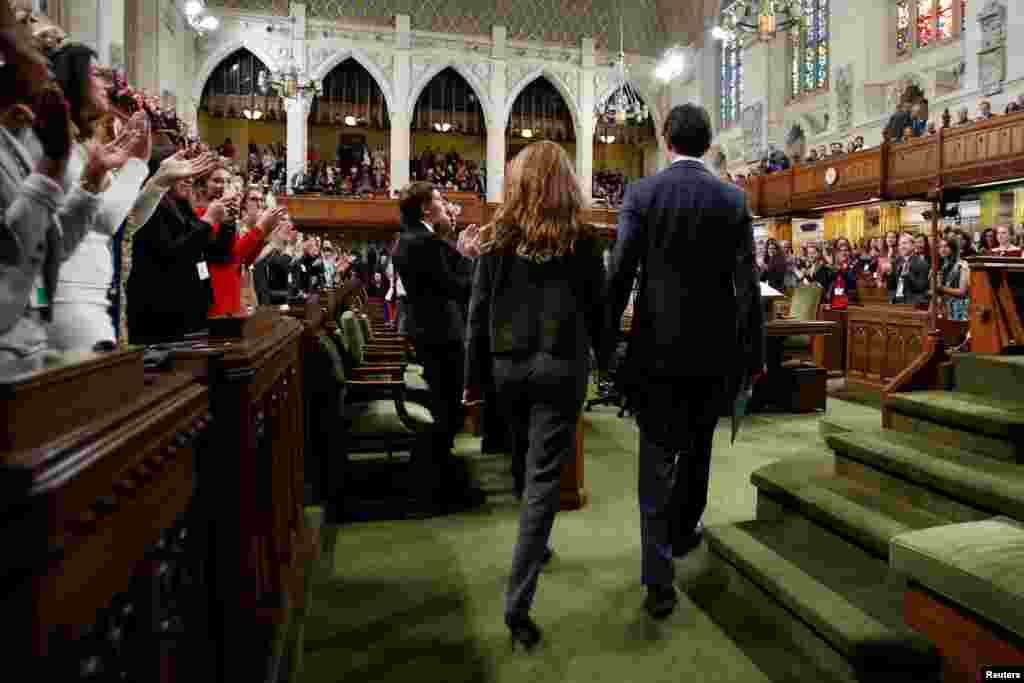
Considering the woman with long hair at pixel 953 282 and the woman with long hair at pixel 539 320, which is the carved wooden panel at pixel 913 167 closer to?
the woman with long hair at pixel 953 282

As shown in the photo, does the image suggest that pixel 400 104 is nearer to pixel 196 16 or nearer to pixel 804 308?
pixel 196 16

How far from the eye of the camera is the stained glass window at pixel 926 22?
A: 41.9ft

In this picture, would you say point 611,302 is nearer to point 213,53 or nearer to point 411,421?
point 411,421

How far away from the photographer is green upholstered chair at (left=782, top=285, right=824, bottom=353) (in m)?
6.35

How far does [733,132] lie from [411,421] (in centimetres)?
1691

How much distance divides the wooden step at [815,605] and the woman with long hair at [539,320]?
0.75 m

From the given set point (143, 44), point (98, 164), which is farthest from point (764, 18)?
point (98, 164)

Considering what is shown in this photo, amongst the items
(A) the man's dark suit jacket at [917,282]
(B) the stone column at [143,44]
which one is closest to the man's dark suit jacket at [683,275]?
(A) the man's dark suit jacket at [917,282]

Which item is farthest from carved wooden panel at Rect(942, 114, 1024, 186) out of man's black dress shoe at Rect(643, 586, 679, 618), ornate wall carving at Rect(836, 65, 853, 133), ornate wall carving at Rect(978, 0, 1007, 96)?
man's black dress shoe at Rect(643, 586, 679, 618)

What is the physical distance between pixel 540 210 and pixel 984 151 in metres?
10.1

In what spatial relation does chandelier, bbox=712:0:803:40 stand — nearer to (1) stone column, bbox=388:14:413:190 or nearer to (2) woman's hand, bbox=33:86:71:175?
(1) stone column, bbox=388:14:413:190

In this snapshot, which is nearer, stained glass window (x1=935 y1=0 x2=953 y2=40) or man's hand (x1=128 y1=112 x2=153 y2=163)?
man's hand (x1=128 y1=112 x2=153 y2=163)

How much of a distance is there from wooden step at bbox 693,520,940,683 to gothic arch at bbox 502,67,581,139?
1755cm

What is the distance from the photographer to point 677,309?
2.37 metres
